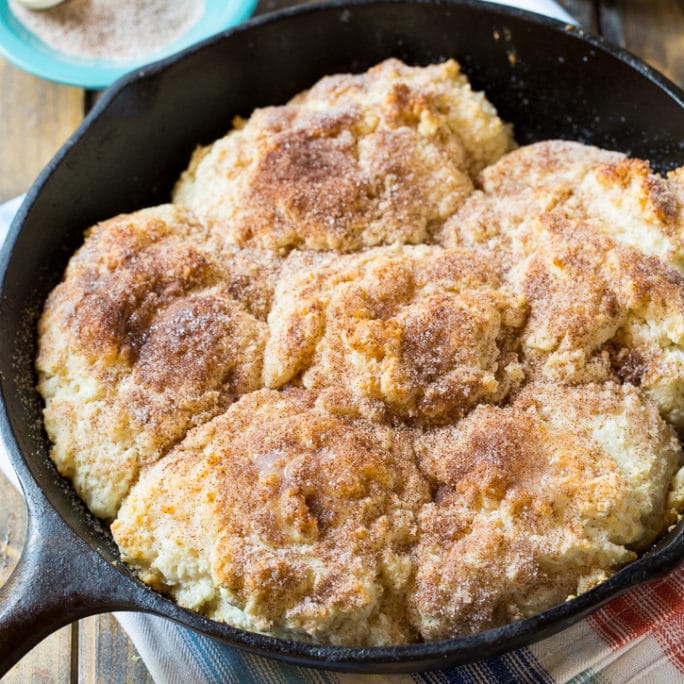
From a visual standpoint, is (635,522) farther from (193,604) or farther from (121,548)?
(121,548)

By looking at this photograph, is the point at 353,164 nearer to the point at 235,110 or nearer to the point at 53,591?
the point at 235,110

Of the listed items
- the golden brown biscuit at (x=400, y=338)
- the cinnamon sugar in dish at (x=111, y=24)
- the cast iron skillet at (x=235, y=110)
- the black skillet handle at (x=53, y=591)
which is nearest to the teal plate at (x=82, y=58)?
the cinnamon sugar in dish at (x=111, y=24)

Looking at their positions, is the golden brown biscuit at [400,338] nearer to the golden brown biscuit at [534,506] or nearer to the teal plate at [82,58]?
the golden brown biscuit at [534,506]

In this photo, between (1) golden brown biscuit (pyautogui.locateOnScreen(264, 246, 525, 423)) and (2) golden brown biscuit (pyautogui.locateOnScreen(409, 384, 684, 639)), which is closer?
(2) golden brown biscuit (pyautogui.locateOnScreen(409, 384, 684, 639))

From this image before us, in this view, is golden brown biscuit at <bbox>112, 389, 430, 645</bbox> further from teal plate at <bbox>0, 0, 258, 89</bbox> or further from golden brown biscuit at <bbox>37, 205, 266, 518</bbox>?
teal plate at <bbox>0, 0, 258, 89</bbox>

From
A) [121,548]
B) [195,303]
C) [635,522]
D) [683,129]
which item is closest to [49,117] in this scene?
[195,303]

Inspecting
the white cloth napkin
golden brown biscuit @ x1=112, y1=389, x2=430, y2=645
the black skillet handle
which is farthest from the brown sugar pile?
the white cloth napkin
